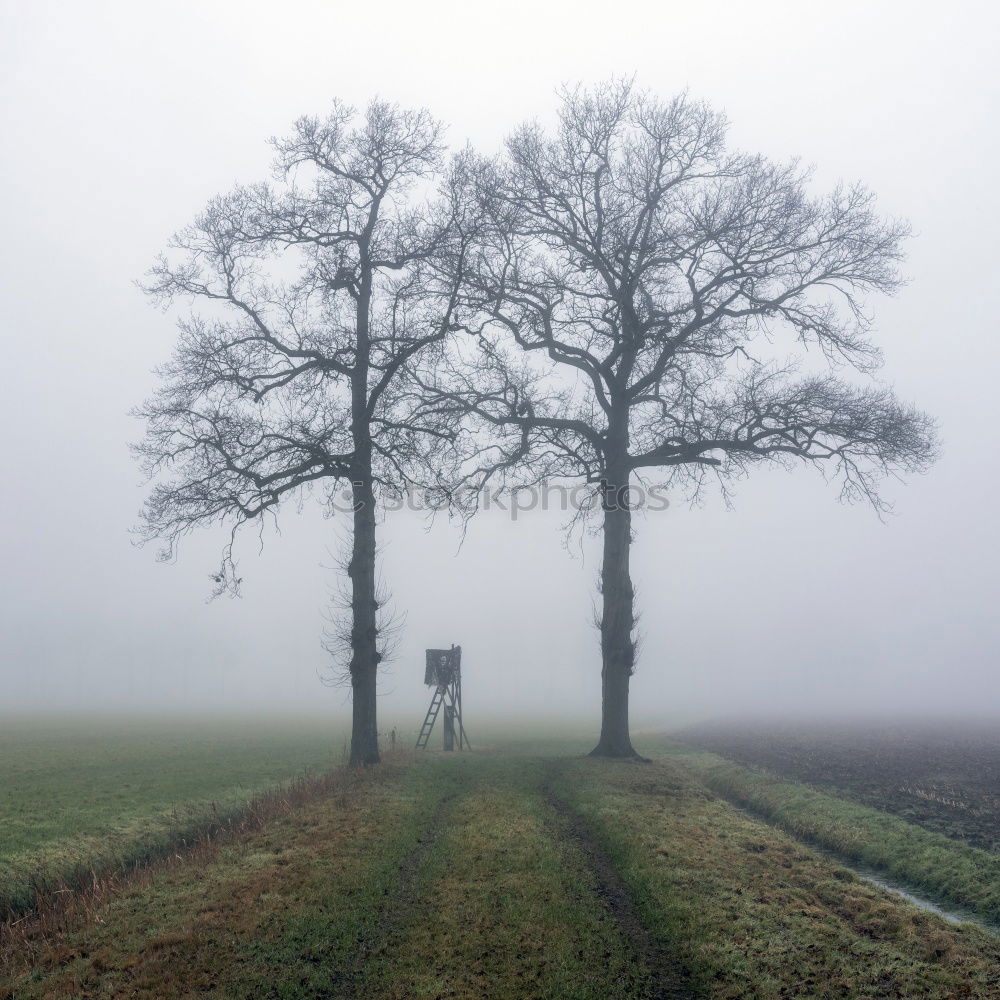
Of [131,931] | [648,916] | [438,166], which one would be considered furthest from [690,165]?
[131,931]

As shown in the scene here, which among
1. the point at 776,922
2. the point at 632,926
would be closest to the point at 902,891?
the point at 776,922

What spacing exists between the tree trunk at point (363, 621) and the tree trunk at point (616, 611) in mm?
7008

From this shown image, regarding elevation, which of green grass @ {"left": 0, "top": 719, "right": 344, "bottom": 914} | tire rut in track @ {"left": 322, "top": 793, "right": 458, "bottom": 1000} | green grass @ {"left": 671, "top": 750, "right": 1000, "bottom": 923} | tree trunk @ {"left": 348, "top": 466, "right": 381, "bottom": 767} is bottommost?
green grass @ {"left": 0, "top": 719, "right": 344, "bottom": 914}

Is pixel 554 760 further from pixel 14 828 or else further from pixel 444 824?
pixel 14 828

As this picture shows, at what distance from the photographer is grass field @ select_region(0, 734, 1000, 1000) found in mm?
8680

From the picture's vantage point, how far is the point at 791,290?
2577cm

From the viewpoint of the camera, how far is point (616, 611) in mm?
25219

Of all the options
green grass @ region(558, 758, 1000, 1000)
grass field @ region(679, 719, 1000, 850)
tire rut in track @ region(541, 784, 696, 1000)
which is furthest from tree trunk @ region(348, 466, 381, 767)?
grass field @ region(679, 719, 1000, 850)

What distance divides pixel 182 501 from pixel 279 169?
11120 mm

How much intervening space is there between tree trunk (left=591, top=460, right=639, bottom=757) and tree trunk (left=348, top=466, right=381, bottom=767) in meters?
7.01

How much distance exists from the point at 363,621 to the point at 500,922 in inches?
549

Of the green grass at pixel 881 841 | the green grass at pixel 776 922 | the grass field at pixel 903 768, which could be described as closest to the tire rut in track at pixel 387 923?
the green grass at pixel 776 922

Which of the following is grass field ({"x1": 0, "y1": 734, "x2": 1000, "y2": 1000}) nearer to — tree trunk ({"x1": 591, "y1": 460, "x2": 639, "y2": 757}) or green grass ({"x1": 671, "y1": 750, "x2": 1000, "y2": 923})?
green grass ({"x1": 671, "y1": 750, "x2": 1000, "y2": 923})

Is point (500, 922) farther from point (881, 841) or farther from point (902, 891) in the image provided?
point (881, 841)
